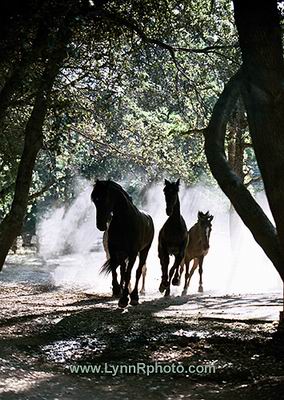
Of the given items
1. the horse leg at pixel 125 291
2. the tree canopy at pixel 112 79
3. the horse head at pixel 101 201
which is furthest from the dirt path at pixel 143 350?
the tree canopy at pixel 112 79

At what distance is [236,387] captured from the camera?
19.9 feet

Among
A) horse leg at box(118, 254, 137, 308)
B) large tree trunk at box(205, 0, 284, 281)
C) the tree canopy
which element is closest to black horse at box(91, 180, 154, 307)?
horse leg at box(118, 254, 137, 308)

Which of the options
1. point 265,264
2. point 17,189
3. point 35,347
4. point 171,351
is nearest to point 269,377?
point 171,351

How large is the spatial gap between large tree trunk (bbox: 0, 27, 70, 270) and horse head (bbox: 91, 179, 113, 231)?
1.29m

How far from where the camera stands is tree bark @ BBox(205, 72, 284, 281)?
7445 mm

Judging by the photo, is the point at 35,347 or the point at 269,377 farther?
the point at 35,347

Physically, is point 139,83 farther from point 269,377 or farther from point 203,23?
point 269,377

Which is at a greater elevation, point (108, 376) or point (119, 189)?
point (119, 189)

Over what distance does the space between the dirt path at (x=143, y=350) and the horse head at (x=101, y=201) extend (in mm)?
1672

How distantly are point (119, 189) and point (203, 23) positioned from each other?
4.16 m

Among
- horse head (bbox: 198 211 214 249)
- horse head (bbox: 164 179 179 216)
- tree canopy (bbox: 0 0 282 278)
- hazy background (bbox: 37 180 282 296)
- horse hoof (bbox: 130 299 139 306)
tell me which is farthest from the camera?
hazy background (bbox: 37 180 282 296)

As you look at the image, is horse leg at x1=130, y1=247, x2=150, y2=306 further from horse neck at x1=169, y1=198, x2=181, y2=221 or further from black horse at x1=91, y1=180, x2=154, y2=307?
horse neck at x1=169, y1=198, x2=181, y2=221

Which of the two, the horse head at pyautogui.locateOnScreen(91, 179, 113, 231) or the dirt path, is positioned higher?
the horse head at pyautogui.locateOnScreen(91, 179, 113, 231)

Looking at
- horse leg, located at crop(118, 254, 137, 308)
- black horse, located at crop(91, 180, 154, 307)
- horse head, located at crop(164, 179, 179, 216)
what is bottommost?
horse leg, located at crop(118, 254, 137, 308)
